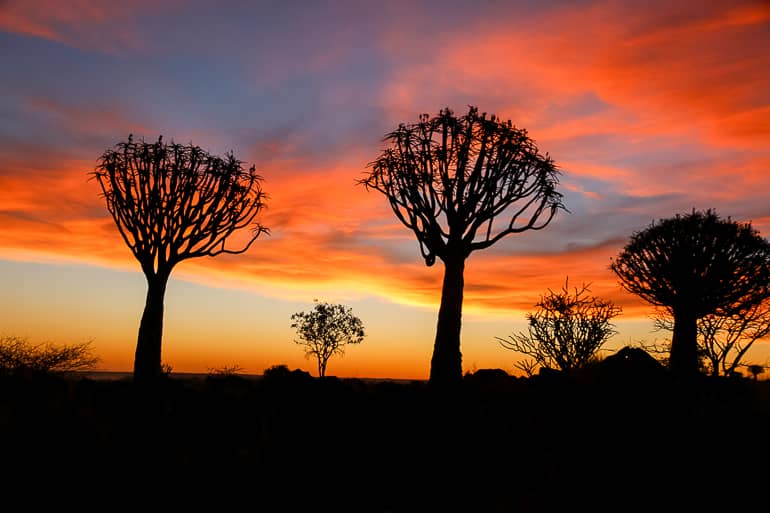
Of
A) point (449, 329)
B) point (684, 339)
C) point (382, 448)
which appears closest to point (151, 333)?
point (449, 329)

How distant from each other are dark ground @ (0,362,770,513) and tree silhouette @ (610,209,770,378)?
15533 millimetres

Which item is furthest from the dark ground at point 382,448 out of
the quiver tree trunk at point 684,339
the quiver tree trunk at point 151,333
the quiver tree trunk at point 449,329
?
the quiver tree trunk at point 684,339

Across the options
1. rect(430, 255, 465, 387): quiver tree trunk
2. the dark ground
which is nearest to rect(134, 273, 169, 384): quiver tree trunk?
the dark ground

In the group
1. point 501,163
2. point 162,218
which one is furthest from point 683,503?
point 162,218

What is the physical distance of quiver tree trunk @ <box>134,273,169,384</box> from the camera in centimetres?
1980

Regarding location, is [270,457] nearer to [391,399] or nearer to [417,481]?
[417,481]

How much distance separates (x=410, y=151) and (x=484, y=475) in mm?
11470

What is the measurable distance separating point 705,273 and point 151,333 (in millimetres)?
22781

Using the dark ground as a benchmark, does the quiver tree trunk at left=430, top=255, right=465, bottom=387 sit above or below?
above

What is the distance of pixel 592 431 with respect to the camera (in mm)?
10539

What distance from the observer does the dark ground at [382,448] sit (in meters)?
8.30

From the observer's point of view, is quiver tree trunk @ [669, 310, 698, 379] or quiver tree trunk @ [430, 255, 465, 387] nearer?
quiver tree trunk @ [430, 255, 465, 387]

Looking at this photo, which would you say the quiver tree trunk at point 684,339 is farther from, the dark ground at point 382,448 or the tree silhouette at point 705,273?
the dark ground at point 382,448

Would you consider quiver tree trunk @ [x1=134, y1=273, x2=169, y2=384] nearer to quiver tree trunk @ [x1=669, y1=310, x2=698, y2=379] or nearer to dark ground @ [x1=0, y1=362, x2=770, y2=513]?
dark ground @ [x1=0, y1=362, x2=770, y2=513]
